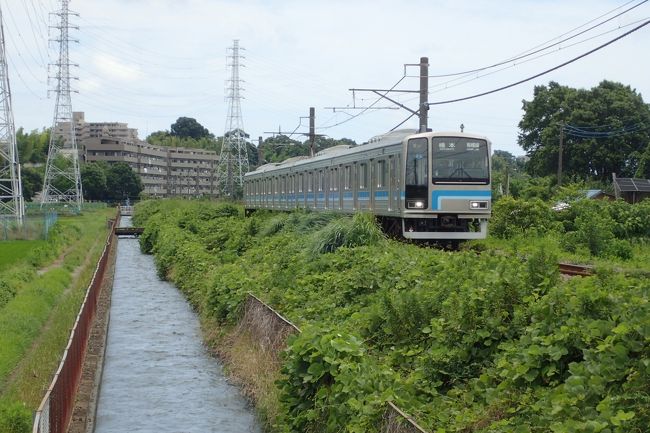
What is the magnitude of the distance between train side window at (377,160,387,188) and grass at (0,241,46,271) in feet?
42.8

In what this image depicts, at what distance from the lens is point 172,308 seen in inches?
906

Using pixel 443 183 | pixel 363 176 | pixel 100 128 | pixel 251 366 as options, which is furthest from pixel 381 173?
pixel 100 128

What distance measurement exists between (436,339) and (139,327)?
12.0m

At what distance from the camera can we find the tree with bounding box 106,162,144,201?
373 ft

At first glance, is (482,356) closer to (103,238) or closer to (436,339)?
(436,339)

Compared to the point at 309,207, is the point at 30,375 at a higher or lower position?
lower

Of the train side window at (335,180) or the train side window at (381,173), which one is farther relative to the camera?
the train side window at (335,180)

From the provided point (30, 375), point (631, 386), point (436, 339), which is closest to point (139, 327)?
point (30, 375)

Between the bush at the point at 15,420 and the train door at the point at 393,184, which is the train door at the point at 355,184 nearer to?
the train door at the point at 393,184

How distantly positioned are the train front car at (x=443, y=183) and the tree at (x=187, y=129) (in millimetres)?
155062

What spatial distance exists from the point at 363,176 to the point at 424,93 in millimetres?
3585

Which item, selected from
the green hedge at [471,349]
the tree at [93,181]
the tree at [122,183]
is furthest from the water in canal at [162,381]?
the tree at [122,183]

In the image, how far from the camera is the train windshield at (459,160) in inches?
798

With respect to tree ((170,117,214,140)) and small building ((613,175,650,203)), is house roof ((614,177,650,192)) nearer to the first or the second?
small building ((613,175,650,203))
